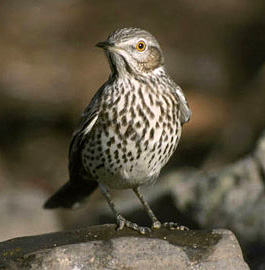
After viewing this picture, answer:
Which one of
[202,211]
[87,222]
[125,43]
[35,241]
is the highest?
[125,43]

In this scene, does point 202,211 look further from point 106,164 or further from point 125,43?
point 125,43

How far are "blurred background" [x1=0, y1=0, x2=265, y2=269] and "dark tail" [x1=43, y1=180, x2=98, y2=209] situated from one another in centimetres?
294

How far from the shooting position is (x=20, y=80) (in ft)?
55.3

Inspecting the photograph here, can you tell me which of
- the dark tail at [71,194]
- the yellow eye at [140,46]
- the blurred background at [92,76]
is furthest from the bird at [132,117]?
the blurred background at [92,76]

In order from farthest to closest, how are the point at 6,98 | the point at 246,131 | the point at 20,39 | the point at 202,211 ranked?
the point at 20,39
the point at 6,98
the point at 246,131
the point at 202,211

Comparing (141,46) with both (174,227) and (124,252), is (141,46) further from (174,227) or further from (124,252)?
(124,252)

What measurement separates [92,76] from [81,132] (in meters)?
8.14

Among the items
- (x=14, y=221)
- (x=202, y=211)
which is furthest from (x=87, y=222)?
(x=202, y=211)

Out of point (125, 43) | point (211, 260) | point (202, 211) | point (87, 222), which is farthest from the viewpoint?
point (87, 222)

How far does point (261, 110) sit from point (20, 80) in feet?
16.3

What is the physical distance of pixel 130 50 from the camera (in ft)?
27.8

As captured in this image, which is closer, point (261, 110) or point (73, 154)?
point (73, 154)

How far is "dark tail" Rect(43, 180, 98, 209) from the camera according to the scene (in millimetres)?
9953

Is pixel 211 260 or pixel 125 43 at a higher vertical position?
pixel 125 43
